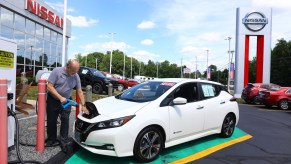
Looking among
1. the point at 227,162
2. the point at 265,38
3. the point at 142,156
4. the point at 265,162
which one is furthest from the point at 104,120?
the point at 265,38

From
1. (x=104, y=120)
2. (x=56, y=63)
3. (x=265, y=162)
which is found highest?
(x=56, y=63)

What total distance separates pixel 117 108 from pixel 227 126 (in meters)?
3.34

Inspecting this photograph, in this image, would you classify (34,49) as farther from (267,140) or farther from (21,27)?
(267,140)

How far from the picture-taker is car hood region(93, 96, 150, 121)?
16.5ft

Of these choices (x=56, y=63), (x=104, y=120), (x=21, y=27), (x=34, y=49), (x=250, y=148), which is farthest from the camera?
(x=56, y=63)

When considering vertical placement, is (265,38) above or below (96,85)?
above

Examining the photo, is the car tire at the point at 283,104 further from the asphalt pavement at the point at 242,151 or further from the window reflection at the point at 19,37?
the window reflection at the point at 19,37

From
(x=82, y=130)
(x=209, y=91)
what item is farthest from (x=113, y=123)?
(x=209, y=91)

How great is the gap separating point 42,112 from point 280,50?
6418 centimetres

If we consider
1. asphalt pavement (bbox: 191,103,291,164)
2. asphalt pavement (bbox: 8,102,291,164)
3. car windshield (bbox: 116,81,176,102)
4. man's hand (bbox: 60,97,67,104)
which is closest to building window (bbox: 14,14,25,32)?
asphalt pavement (bbox: 8,102,291,164)

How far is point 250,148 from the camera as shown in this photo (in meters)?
6.59

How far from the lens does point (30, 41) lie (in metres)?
25.3

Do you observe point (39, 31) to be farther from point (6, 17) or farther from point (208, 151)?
point (208, 151)

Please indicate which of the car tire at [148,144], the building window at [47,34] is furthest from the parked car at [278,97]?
the building window at [47,34]
